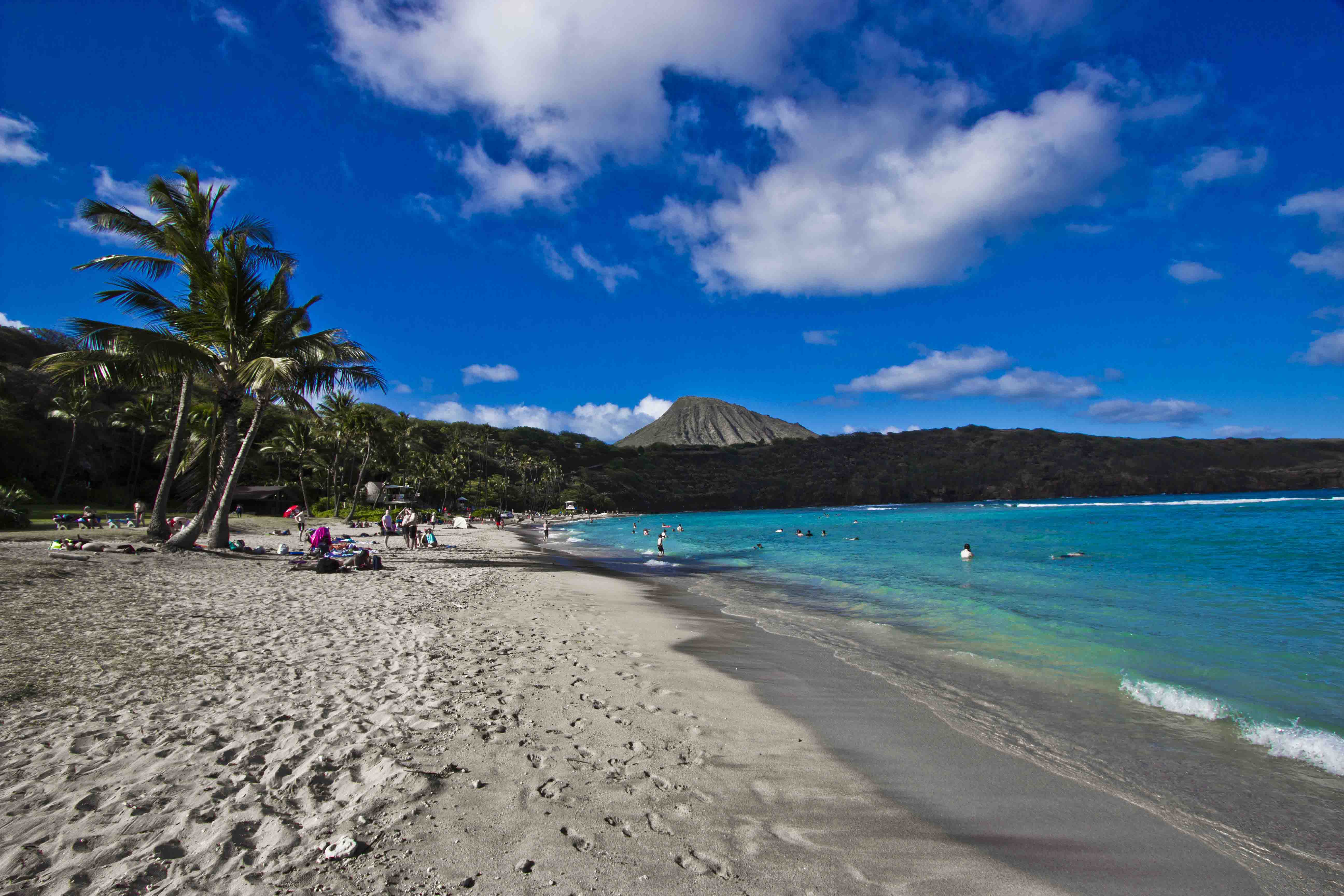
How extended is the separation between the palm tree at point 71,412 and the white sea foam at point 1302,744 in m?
45.6

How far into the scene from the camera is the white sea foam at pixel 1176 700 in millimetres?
5566

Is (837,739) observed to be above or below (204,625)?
below

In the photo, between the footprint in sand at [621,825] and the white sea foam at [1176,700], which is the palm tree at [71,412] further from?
the white sea foam at [1176,700]

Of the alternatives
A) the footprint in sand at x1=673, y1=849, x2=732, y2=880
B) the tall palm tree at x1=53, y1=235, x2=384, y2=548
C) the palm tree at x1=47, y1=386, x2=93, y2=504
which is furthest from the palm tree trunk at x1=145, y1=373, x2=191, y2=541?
the palm tree at x1=47, y1=386, x2=93, y2=504

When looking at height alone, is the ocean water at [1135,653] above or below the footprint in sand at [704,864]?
below

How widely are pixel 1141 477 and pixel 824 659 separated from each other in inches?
5723

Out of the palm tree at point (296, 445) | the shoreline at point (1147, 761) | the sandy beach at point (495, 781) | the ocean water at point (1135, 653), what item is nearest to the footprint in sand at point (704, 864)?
the sandy beach at point (495, 781)

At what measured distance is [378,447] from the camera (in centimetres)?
4894

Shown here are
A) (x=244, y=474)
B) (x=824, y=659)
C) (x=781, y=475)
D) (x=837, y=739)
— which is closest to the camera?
(x=837, y=739)

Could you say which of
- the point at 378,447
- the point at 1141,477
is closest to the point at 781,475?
the point at 1141,477

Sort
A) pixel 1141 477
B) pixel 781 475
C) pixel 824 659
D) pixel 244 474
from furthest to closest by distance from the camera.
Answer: pixel 781 475
pixel 1141 477
pixel 244 474
pixel 824 659

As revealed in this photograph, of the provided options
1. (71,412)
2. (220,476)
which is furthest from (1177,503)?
(71,412)

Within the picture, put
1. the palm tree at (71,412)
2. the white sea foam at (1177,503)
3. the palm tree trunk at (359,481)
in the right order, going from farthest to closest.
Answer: the white sea foam at (1177,503) → the palm tree trunk at (359,481) → the palm tree at (71,412)

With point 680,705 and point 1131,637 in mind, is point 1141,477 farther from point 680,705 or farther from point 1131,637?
point 680,705
